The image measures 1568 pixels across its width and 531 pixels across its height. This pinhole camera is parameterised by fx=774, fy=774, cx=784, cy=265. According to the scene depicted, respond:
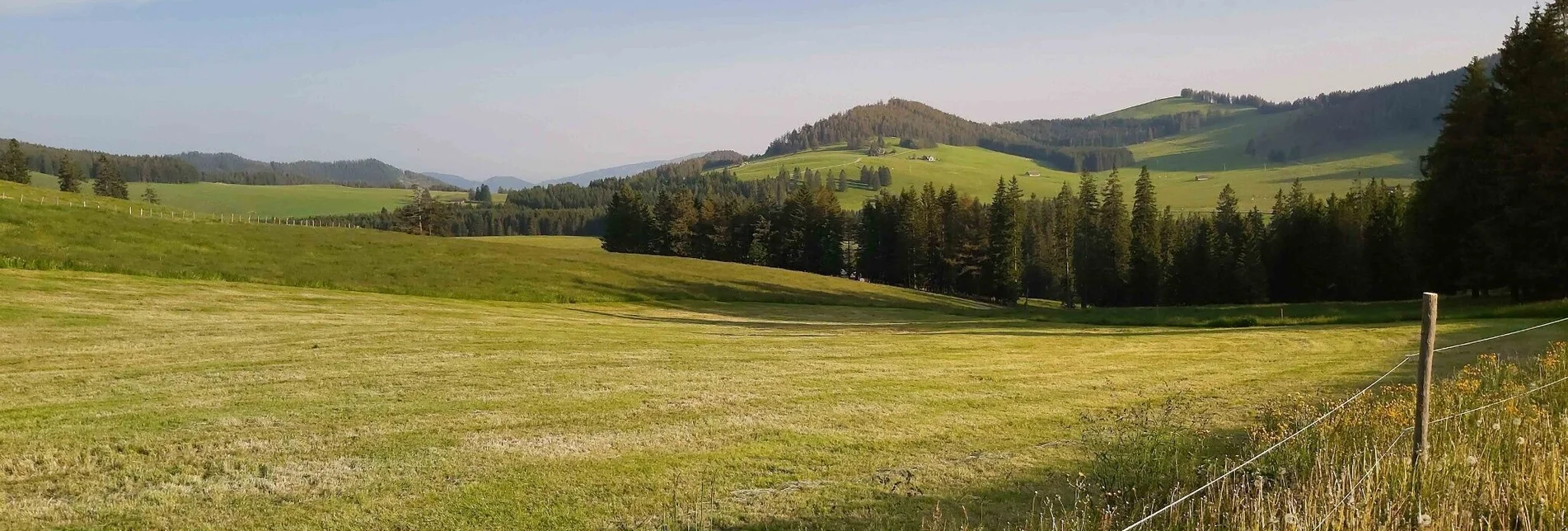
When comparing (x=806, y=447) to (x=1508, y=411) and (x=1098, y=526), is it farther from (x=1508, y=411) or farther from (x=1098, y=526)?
(x=1508, y=411)

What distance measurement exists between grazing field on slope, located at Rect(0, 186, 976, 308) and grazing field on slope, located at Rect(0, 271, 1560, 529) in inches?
571

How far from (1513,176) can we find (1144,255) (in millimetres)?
46301

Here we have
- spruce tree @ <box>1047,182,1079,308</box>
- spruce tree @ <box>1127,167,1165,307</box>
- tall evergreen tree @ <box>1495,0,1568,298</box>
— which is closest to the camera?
tall evergreen tree @ <box>1495,0,1568,298</box>

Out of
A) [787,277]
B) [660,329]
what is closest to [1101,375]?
[660,329]

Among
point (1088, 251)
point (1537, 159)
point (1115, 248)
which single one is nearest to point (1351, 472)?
point (1537, 159)

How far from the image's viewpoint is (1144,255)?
3167 inches

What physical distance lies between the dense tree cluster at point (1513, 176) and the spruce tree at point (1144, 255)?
1537 inches

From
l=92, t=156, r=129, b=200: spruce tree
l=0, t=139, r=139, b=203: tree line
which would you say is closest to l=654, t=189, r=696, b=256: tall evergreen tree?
l=0, t=139, r=139, b=203: tree line

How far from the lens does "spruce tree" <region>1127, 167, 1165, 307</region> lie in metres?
80.1

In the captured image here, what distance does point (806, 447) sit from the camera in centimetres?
1024

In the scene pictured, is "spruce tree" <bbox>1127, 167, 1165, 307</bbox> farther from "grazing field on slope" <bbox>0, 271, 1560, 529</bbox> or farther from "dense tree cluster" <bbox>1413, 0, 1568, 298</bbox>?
"grazing field on slope" <bbox>0, 271, 1560, 529</bbox>

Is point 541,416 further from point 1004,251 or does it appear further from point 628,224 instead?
point 628,224

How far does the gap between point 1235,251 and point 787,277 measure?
41.9 metres

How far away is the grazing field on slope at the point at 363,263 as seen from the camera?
36.1m
